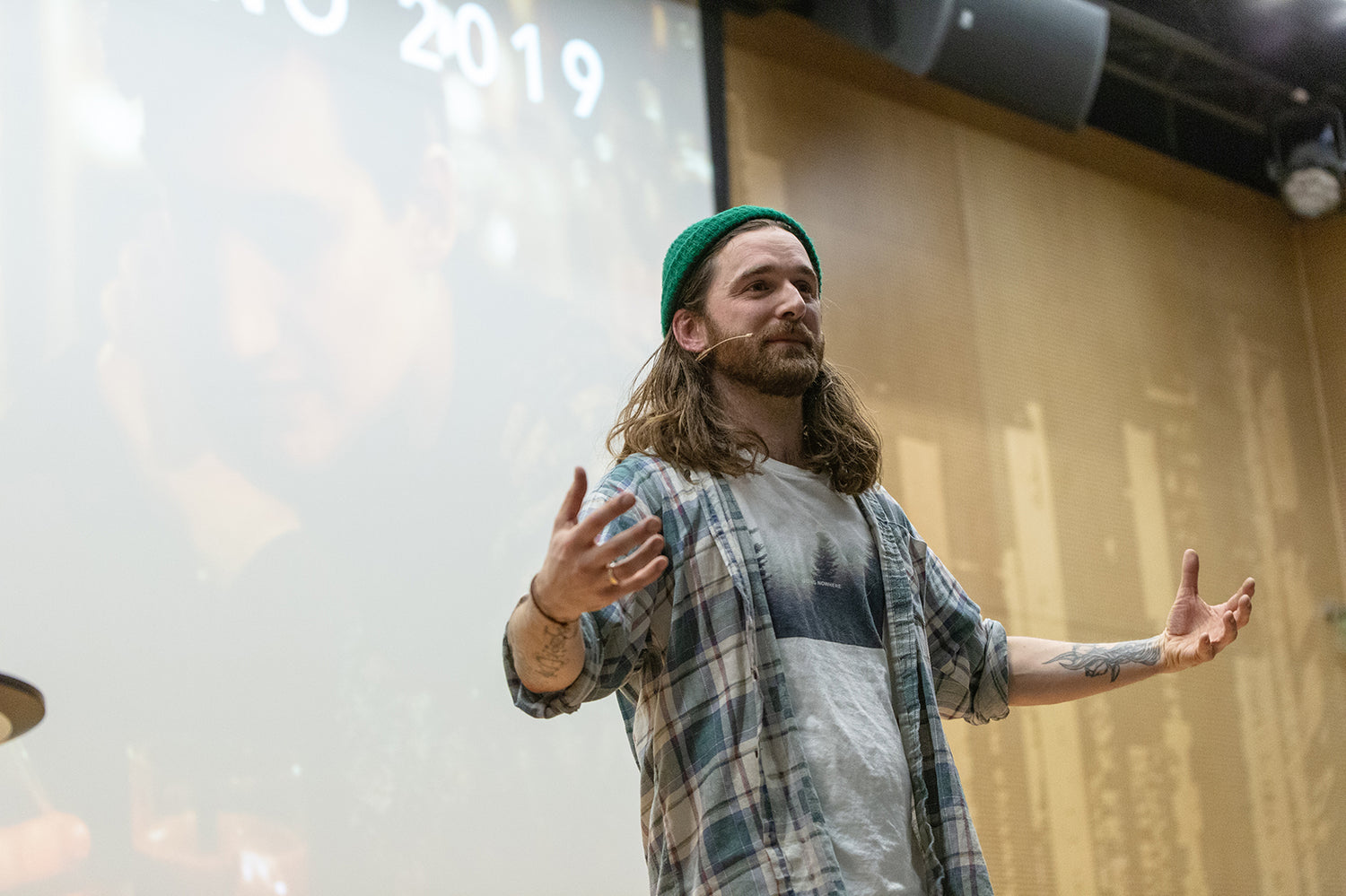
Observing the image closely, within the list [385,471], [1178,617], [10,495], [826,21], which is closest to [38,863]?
[10,495]

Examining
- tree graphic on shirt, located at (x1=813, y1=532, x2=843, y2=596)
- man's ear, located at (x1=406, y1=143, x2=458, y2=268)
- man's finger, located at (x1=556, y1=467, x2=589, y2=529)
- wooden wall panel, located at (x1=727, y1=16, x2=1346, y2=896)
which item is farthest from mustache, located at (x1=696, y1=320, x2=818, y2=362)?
wooden wall panel, located at (x1=727, y1=16, x2=1346, y2=896)

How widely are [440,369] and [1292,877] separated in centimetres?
374

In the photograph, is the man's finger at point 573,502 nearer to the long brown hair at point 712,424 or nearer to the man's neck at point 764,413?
the long brown hair at point 712,424

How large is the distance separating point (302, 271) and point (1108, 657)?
6.64ft

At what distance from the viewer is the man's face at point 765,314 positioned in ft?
5.91

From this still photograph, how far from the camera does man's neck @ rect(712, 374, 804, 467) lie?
1.84 meters

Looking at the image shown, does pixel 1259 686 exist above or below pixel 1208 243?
below

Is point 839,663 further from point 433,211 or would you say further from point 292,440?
point 433,211

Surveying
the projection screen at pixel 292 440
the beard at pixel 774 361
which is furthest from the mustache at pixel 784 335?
the projection screen at pixel 292 440

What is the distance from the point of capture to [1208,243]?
5852 millimetres

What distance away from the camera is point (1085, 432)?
511 cm

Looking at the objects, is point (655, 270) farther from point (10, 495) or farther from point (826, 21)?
point (10, 495)

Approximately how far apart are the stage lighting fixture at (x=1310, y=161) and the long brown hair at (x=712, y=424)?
4365 millimetres

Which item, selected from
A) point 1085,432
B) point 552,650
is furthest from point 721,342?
point 1085,432
